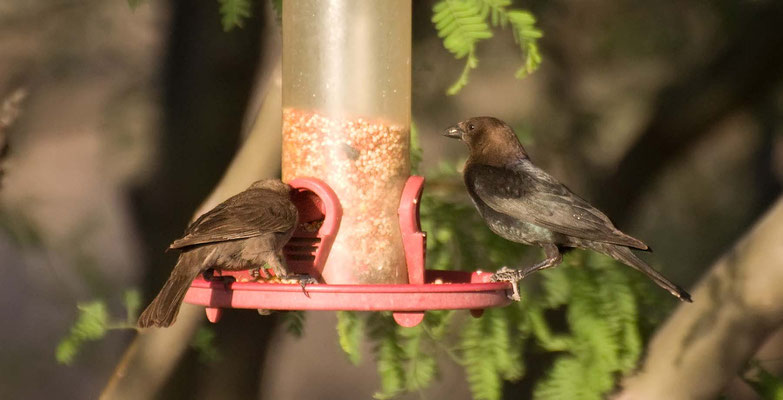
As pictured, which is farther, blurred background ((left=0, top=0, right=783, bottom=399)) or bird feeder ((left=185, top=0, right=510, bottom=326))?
blurred background ((left=0, top=0, right=783, bottom=399))

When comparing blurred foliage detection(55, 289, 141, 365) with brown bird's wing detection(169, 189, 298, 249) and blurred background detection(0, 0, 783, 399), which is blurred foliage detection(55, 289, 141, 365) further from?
brown bird's wing detection(169, 189, 298, 249)

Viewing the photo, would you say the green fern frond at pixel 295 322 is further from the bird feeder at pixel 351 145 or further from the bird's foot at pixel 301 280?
the bird's foot at pixel 301 280

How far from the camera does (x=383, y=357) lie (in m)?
6.00

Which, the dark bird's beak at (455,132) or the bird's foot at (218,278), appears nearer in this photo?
the bird's foot at (218,278)

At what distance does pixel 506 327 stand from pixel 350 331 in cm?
78

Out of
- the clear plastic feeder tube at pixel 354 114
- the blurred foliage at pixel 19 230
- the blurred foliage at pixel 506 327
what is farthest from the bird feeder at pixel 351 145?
the blurred foliage at pixel 19 230

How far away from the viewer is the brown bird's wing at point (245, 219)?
454 centimetres

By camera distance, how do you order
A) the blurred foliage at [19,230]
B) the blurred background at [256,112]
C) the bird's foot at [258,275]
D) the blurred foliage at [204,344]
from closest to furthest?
the bird's foot at [258,275]
the blurred foliage at [204,344]
the blurred foliage at [19,230]
the blurred background at [256,112]

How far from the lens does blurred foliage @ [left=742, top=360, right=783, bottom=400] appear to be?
6.21 meters

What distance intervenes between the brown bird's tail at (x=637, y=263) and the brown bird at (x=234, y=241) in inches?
58.3

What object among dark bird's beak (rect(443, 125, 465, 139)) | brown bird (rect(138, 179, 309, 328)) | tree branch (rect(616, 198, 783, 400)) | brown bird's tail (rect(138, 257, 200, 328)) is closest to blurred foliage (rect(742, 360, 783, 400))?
tree branch (rect(616, 198, 783, 400))

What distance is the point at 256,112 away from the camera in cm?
802

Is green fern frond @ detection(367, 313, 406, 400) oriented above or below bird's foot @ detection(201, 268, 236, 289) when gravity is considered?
below

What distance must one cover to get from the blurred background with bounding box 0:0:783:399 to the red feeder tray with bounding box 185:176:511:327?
4.99 feet
